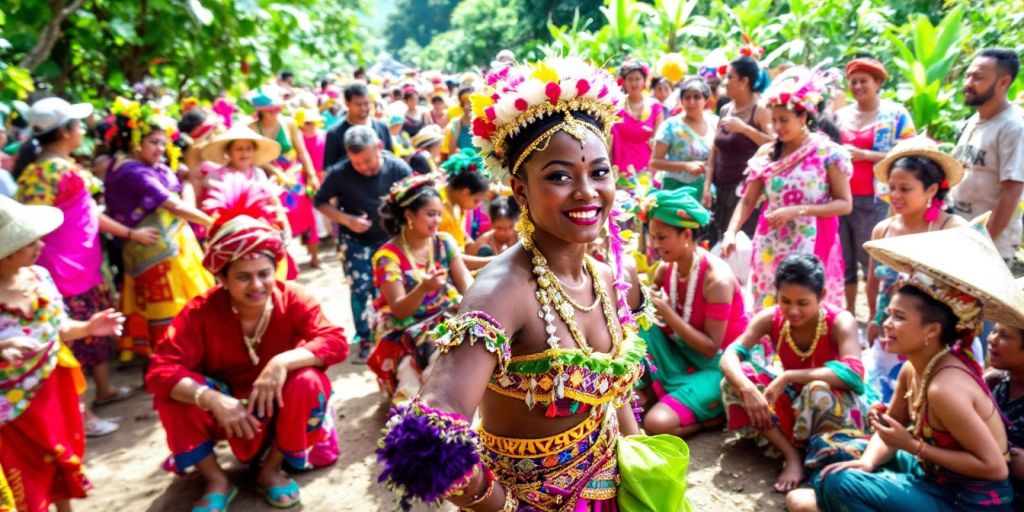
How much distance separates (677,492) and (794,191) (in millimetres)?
3252

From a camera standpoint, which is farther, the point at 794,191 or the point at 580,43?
the point at 580,43

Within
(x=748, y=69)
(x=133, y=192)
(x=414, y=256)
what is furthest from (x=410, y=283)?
(x=748, y=69)

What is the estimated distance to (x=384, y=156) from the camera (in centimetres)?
581

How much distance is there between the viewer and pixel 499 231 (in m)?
5.57

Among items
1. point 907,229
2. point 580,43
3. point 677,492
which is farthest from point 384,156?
point 580,43

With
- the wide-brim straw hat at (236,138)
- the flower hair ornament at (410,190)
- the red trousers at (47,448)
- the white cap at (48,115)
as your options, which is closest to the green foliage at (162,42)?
the wide-brim straw hat at (236,138)

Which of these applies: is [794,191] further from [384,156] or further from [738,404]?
[384,156]

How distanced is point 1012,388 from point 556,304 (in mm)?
2534

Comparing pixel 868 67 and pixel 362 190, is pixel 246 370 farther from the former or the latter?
pixel 868 67

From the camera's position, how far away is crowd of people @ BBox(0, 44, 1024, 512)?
1.85 m

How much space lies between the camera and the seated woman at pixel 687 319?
4.24 metres

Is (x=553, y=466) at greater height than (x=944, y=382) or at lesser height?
greater

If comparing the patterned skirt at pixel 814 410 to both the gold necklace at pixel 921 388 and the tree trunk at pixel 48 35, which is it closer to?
the gold necklace at pixel 921 388

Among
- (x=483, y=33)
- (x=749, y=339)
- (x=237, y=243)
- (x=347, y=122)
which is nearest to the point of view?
(x=237, y=243)
